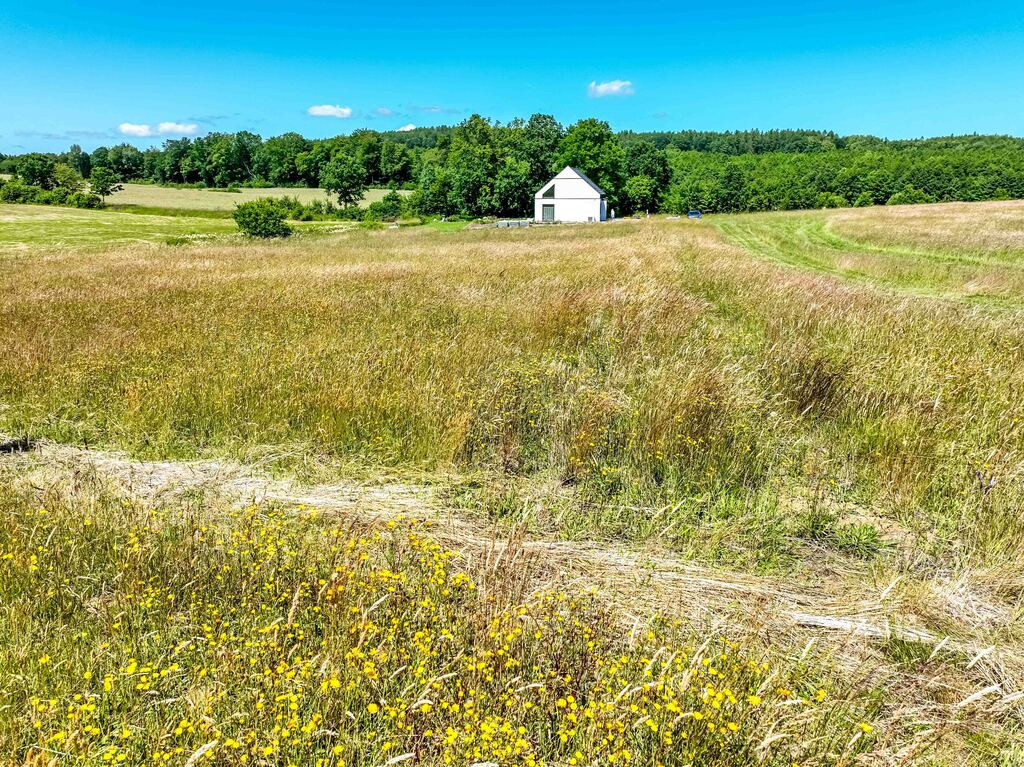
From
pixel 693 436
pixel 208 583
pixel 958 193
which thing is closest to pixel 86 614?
pixel 208 583

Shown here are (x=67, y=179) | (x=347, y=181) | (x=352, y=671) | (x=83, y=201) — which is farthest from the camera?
(x=347, y=181)

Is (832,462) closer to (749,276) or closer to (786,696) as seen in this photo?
(786,696)

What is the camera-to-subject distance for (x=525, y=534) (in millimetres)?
4023

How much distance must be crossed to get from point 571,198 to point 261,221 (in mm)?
37823

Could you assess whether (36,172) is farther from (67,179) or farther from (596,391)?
(596,391)

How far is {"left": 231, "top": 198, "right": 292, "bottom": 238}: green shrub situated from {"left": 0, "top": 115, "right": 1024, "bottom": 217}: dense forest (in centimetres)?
3668

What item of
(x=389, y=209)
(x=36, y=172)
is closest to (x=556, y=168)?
(x=389, y=209)

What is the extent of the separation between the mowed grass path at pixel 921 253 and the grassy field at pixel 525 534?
7752 mm

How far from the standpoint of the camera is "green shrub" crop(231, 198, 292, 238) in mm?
43312

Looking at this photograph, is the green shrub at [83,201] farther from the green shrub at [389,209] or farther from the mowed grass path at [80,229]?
the green shrub at [389,209]

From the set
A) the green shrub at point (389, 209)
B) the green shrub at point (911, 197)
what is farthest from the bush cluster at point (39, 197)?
the green shrub at point (911, 197)

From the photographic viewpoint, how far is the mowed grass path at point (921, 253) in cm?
1580

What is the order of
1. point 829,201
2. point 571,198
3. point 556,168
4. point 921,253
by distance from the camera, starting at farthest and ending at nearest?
point 829,201 < point 556,168 < point 571,198 < point 921,253

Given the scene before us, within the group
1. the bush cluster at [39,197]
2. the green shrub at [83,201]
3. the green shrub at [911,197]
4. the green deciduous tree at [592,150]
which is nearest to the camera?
the green deciduous tree at [592,150]
